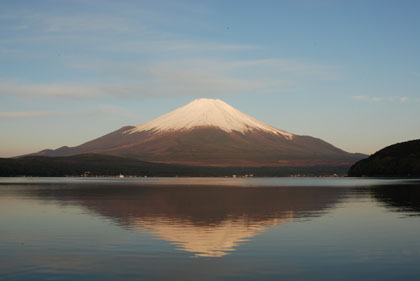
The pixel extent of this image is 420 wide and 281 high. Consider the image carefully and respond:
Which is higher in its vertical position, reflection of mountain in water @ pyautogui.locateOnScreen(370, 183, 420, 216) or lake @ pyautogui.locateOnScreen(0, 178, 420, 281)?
reflection of mountain in water @ pyautogui.locateOnScreen(370, 183, 420, 216)

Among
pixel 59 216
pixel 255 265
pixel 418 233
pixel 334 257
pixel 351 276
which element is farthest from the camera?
pixel 59 216

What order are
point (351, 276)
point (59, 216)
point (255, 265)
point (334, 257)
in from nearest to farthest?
point (351, 276)
point (255, 265)
point (334, 257)
point (59, 216)

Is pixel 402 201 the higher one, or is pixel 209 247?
pixel 402 201

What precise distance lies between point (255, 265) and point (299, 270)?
1960 millimetres

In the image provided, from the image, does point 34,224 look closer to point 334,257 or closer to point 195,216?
point 195,216

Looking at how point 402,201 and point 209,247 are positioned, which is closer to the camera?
point 209,247

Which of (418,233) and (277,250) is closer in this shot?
(277,250)

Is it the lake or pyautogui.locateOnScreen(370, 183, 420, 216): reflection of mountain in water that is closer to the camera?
the lake

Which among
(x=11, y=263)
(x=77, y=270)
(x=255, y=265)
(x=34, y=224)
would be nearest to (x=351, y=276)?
(x=255, y=265)

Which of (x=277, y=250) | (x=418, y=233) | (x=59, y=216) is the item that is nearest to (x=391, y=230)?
(x=418, y=233)

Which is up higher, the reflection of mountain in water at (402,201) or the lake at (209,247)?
the reflection of mountain in water at (402,201)

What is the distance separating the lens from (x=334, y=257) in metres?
26.6

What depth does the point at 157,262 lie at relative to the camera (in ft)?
82.1

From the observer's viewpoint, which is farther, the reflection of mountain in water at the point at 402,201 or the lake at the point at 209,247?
the reflection of mountain in water at the point at 402,201
